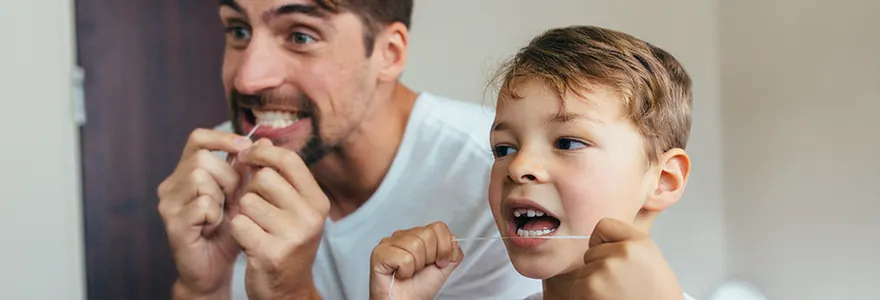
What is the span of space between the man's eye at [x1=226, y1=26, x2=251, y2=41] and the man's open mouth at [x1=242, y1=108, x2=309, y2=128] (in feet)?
0.30

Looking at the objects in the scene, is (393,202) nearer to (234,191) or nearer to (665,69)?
(234,191)

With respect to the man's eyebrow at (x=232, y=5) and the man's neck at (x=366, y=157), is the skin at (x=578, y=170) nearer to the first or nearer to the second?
the man's neck at (x=366, y=157)

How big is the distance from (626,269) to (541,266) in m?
0.12

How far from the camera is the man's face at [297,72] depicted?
38.9 inches

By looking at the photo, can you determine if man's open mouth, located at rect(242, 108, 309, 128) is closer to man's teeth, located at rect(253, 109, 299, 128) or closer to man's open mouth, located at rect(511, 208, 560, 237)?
man's teeth, located at rect(253, 109, 299, 128)

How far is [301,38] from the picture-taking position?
991 mm

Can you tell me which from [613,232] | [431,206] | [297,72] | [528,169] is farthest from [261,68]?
[613,232]

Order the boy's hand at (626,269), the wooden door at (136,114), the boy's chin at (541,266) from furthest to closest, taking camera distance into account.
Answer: the wooden door at (136,114) → the boy's chin at (541,266) → the boy's hand at (626,269)

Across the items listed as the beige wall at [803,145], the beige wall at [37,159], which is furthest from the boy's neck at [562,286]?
the beige wall at [37,159]

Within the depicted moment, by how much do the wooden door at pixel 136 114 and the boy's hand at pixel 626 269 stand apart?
55 centimetres

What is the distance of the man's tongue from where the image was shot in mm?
794

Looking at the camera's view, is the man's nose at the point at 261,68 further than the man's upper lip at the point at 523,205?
Yes

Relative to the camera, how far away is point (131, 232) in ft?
3.33

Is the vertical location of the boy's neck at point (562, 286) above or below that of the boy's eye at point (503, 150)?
below
